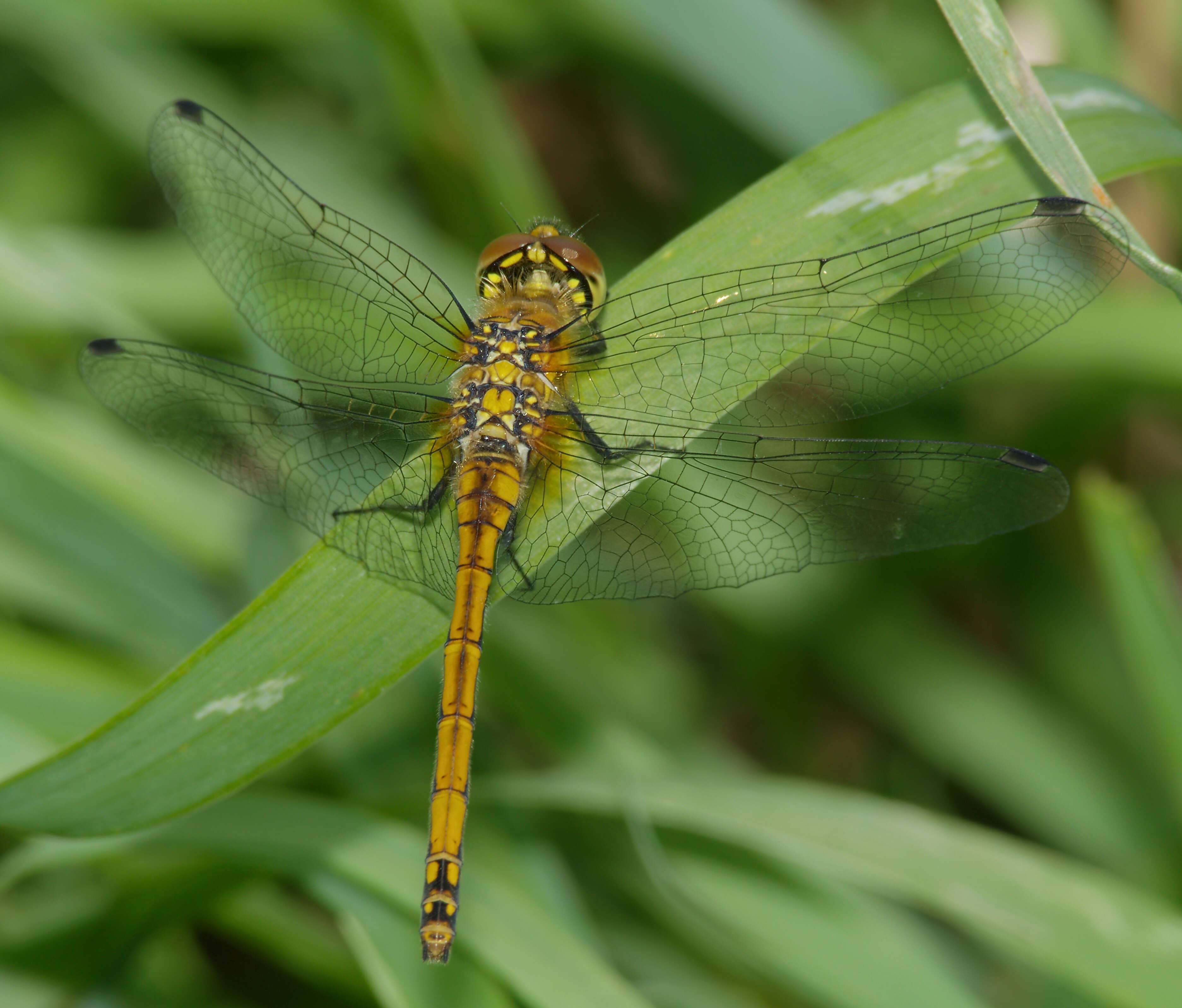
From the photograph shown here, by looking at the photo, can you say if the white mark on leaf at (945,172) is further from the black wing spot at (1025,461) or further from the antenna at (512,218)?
the antenna at (512,218)

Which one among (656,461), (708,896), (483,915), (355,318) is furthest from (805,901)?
(355,318)

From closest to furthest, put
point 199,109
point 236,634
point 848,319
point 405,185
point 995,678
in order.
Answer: point 236,634, point 848,319, point 199,109, point 995,678, point 405,185

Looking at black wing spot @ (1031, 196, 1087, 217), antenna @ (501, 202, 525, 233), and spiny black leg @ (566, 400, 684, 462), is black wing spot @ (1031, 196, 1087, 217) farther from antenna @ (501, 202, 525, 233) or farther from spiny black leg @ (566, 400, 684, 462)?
antenna @ (501, 202, 525, 233)

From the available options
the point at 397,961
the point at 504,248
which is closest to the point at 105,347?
the point at 504,248

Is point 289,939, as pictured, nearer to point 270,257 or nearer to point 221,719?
point 221,719

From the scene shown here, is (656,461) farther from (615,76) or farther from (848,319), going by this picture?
(615,76)

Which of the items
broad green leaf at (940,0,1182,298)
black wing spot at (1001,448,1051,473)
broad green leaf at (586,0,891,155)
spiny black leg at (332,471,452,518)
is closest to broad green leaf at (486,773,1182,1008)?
spiny black leg at (332,471,452,518)
